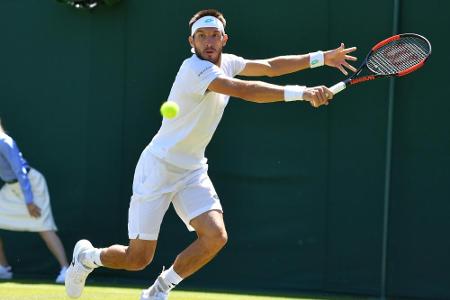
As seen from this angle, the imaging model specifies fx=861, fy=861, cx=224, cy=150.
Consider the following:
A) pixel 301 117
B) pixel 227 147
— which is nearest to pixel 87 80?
pixel 227 147

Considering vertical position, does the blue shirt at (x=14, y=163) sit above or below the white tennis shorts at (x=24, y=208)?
above

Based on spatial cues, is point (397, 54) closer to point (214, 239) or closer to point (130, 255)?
point (214, 239)

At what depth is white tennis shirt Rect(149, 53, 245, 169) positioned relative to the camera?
5031mm

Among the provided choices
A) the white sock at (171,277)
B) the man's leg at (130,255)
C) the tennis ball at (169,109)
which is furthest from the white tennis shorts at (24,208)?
the tennis ball at (169,109)

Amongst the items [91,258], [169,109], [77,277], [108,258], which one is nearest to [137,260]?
[108,258]

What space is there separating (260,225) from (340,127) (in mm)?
1088

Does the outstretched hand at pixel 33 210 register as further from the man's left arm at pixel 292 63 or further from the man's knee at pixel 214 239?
the man's knee at pixel 214 239

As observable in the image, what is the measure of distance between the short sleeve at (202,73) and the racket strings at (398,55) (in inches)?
42.7

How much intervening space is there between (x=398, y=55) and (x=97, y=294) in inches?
115

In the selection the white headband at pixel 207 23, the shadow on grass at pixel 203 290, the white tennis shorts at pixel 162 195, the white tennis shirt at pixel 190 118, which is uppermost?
the white headband at pixel 207 23

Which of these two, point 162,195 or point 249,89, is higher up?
point 249,89

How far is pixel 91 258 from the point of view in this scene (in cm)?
553

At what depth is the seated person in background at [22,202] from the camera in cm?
756

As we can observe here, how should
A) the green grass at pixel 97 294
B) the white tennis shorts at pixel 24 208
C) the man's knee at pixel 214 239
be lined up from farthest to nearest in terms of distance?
the white tennis shorts at pixel 24 208, the green grass at pixel 97 294, the man's knee at pixel 214 239
